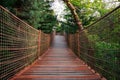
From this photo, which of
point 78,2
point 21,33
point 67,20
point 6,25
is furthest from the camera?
point 67,20

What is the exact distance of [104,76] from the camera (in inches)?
208

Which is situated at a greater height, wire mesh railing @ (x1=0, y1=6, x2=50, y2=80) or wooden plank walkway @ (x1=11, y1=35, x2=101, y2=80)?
wire mesh railing @ (x1=0, y1=6, x2=50, y2=80)

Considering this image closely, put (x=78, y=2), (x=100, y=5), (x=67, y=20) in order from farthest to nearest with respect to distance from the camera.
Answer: (x=67, y=20)
(x=100, y=5)
(x=78, y=2)

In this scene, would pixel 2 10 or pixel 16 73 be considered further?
pixel 16 73

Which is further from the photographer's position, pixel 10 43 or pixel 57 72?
pixel 57 72

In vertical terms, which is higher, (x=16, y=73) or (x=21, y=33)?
(x=21, y=33)

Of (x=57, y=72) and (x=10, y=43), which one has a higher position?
(x=10, y=43)

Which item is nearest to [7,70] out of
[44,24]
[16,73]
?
[16,73]

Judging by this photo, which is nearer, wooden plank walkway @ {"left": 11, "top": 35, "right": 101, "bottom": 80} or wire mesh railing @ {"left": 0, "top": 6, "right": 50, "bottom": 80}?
wire mesh railing @ {"left": 0, "top": 6, "right": 50, "bottom": 80}

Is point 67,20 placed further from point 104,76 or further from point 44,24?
point 104,76

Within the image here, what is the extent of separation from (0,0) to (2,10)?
515 cm

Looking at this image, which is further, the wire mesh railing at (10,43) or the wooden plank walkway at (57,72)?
the wooden plank walkway at (57,72)

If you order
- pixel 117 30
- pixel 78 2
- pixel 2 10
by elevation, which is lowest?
pixel 117 30

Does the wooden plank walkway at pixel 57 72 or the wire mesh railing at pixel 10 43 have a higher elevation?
the wire mesh railing at pixel 10 43
